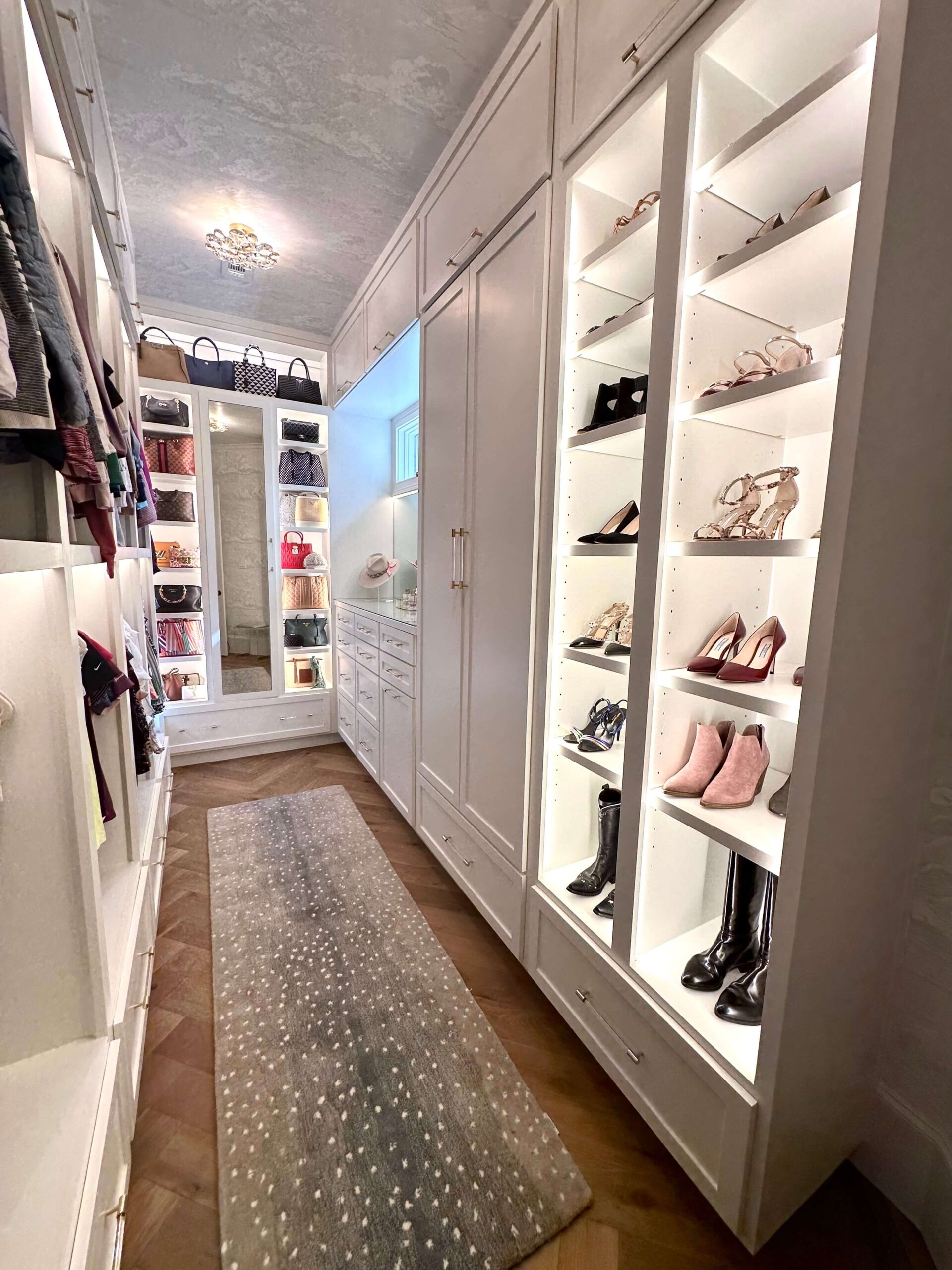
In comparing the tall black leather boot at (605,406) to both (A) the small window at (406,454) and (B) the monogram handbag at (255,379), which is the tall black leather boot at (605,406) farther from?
(B) the monogram handbag at (255,379)

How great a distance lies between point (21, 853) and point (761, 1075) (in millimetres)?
1378

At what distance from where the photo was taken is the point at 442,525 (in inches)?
77.7

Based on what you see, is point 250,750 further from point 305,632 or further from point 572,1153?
point 572,1153

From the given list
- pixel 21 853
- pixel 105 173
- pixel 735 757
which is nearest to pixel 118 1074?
pixel 21 853

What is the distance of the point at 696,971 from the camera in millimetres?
1134

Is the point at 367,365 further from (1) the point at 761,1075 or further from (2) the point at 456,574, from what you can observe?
(1) the point at 761,1075

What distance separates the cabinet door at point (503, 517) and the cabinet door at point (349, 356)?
4.43 feet

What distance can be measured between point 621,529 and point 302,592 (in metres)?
2.67

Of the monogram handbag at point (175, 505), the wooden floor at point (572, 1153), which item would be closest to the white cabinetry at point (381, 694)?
the wooden floor at point (572, 1153)

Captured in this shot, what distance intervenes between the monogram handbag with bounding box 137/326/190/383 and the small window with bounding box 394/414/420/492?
129cm

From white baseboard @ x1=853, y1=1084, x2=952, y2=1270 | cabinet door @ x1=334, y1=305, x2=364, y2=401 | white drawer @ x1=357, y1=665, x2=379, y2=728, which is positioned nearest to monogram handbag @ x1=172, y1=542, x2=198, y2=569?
white drawer @ x1=357, y1=665, x2=379, y2=728

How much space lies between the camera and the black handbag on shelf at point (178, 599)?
3.10 m

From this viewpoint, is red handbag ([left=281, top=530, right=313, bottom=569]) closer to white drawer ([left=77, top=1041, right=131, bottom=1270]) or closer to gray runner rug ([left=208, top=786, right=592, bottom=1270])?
gray runner rug ([left=208, top=786, right=592, bottom=1270])

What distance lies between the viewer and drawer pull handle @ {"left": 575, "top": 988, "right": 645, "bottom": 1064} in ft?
3.84
